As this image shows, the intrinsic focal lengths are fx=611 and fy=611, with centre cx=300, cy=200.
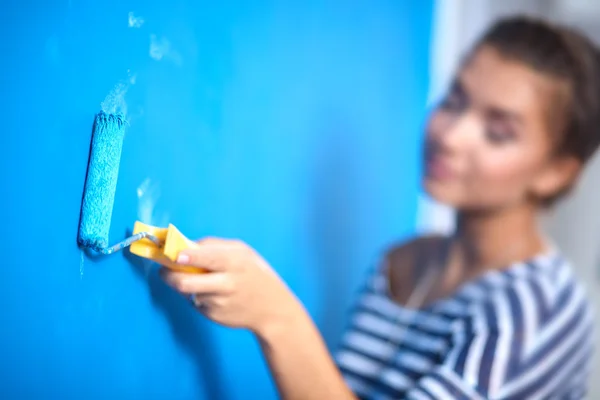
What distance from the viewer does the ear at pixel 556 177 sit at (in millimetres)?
868

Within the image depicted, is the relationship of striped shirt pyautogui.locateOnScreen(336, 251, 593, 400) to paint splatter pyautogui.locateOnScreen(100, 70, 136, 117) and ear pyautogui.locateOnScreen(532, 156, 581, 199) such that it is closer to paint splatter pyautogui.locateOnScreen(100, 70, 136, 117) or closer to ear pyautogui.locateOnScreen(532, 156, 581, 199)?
ear pyautogui.locateOnScreen(532, 156, 581, 199)

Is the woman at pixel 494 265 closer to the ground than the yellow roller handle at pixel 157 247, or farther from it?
closer to the ground

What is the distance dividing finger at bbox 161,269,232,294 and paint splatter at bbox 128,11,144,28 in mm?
219

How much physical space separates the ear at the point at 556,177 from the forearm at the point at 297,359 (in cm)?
44

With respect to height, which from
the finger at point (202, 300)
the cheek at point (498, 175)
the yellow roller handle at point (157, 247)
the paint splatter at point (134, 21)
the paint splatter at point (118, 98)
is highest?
the paint splatter at point (134, 21)

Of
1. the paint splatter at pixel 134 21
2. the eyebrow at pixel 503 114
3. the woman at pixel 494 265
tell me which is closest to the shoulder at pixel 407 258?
the woman at pixel 494 265

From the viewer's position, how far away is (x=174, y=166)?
0.61m

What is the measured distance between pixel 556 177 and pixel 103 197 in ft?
2.15

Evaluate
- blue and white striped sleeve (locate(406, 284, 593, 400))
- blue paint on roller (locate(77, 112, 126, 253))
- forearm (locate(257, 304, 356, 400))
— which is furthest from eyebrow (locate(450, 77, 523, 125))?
blue paint on roller (locate(77, 112, 126, 253))

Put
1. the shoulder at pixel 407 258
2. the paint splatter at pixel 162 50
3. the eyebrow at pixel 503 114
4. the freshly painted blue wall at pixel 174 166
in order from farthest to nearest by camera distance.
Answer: the shoulder at pixel 407 258 → the eyebrow at pixel 503 114 → the paint splatter at pixel 162 50 → the freshly painted blue wall at pixel 174 166

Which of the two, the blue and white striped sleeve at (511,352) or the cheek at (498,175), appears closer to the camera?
the blue and white striped sleeve at (511,352)

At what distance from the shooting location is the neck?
2.82 feet

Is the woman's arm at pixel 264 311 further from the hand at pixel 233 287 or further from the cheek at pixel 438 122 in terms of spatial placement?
the cheek at pixel 438 122

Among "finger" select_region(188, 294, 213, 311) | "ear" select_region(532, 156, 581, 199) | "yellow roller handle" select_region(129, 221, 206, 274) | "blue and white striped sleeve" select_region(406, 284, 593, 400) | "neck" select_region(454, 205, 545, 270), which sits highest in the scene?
"yellow roller handle" select_region(129, 221, 206, 274)
